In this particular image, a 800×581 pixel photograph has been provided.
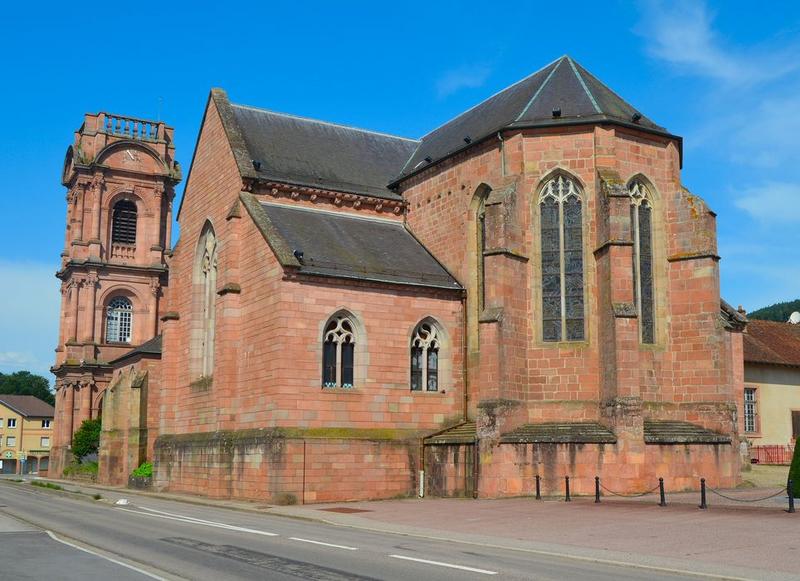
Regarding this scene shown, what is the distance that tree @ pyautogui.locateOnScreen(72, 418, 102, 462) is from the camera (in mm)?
59156

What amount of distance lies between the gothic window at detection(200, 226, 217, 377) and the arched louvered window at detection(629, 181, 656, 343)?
1566 cm

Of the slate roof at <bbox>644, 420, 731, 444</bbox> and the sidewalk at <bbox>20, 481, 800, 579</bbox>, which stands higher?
the slate roof at <bbox>644, 420, 731, 444</bbox>

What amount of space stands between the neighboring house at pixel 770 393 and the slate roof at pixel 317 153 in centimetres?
2079

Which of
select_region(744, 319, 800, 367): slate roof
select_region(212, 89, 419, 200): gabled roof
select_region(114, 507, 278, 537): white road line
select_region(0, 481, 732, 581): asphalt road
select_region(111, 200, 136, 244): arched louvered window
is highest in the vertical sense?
select_region(111, 200, 136, 244): arched louvered window

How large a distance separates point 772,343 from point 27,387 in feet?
445

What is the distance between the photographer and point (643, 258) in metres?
29.5

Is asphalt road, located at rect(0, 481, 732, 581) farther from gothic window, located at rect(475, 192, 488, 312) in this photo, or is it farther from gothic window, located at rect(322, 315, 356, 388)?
gothic window, located at rect(475, 192, 488, 312)

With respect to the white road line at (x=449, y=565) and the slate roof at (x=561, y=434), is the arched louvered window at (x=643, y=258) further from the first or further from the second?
the white road line at (x=449, y=565)

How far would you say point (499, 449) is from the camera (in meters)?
26.9

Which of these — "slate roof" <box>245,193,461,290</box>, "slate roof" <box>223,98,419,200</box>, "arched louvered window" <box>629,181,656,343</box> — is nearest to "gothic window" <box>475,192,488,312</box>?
"slate roof" <box>245,193,461,290</box>

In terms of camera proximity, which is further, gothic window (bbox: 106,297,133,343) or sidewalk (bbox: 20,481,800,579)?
gothic window (bbox: 106,297,133,343)

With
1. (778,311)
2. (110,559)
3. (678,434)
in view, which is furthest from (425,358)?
(778,311)

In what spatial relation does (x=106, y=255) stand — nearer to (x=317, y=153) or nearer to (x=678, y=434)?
(x=317, y=153)

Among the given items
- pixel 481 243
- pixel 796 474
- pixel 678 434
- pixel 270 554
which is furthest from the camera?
pixel 481 243
